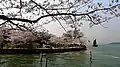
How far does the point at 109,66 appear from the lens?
1282 inches

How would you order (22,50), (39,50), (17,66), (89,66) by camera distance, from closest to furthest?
(17,66) → (89,66) → (22,50) → (39,50)

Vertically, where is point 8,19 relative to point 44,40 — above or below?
above

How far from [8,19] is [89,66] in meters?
27.3

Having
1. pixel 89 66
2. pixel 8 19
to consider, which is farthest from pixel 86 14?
pixel 89 66

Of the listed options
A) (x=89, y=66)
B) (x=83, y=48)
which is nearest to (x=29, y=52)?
(x=89, y=66)

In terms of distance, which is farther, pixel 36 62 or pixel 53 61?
pixel 53 61

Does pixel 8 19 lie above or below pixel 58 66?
above

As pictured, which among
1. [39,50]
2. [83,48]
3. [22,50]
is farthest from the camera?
[83,48]

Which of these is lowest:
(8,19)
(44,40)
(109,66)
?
(109,66)

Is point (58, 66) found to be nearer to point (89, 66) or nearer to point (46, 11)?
point (89, 66)

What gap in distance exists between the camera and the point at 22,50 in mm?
46625

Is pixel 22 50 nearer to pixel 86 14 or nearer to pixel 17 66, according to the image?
pixel 17 66

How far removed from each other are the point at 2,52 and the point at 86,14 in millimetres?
39595

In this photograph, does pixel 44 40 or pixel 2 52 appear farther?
pixel 2 52
